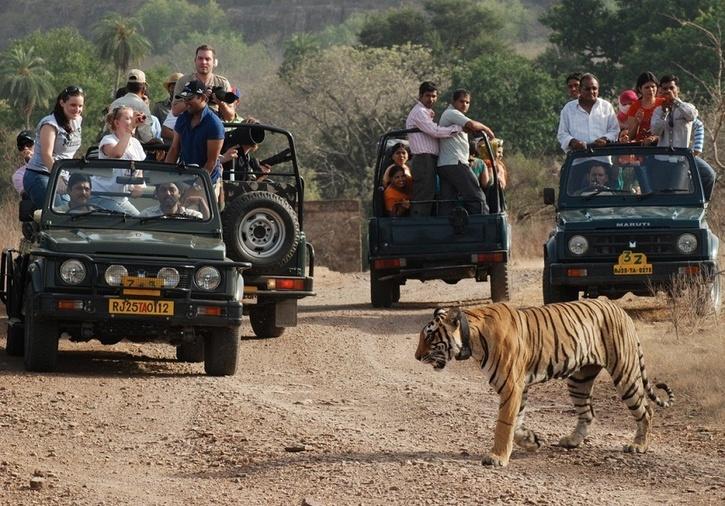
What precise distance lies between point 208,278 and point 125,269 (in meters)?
0.58

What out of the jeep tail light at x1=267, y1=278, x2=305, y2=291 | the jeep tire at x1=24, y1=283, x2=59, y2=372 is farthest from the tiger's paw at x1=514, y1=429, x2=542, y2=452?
the jeep tail light at x1=267, y1=278, x2=305, y2=291

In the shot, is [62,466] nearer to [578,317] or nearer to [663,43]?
[578,317]

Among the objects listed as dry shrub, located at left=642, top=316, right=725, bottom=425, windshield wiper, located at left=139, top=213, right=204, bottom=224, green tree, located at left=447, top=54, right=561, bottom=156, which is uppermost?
green tree, located at left=447, top=54, right=561, bottom=156

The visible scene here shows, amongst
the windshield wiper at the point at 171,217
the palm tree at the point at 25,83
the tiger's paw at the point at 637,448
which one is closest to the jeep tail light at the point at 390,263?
the windshield wiper at the point at 171,217

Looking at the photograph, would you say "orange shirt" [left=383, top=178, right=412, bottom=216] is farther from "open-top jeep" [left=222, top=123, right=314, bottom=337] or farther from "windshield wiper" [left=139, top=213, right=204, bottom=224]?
"windshield wiper" [left=139, top=213, right=204, bottom=224]

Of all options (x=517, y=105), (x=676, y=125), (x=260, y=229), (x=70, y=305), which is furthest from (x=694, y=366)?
(x=517, y=105)

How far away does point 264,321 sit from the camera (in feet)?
48.7

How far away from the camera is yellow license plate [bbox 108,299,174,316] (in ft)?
37.0

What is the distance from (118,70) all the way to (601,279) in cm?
6189

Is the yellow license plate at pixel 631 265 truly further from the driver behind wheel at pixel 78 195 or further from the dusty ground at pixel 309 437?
the driver behind wheel at pixel 78 195

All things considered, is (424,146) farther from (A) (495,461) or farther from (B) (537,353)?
(A) (495,461)

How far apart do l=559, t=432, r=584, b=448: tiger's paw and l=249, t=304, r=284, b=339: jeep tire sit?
5756 millimetres

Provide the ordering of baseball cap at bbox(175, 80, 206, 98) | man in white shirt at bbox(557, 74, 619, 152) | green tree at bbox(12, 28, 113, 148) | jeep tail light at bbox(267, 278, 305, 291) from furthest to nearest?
1. green tree at bbox(12, 28, 113, 148)
2. man in white shirt at bbox(557, 74, 619, 152)
3. jeep tail light at bbox(267, 278, 305, 291)
4. baseball cap at bbox(175, 80, 206, 98)

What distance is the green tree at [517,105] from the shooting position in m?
54.6
